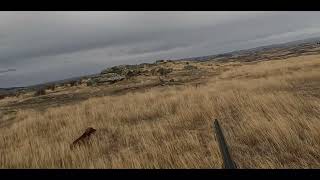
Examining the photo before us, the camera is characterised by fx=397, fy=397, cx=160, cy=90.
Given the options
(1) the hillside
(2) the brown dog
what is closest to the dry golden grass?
(1) the hillside

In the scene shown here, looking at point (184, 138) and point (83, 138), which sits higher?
point (184, 138)

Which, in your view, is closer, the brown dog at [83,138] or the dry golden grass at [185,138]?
the dry golden grass at [185,138]

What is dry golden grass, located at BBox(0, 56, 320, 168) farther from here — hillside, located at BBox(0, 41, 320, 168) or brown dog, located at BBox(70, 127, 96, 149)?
brown dog, located at BBox(70, 127, 96, 149)

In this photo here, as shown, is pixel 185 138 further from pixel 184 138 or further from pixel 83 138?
pixel 83 138

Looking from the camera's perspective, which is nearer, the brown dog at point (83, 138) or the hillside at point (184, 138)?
the hillside at point (184, 138)

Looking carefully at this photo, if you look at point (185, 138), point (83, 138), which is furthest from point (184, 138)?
point (83, 138)

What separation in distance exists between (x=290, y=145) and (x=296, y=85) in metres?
9.28

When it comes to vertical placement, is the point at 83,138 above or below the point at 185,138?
below

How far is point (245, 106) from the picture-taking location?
360 inches

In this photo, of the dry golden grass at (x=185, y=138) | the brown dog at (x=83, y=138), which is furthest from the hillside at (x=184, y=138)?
the brown dog at (x=83, y=138)

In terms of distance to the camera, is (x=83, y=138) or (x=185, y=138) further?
(x=83, y=138)

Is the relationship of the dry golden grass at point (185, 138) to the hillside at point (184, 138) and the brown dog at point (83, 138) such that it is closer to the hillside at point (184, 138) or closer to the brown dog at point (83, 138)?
the hillside at point (184, 138)

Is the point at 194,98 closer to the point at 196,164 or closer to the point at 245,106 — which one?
the point at 245,106
